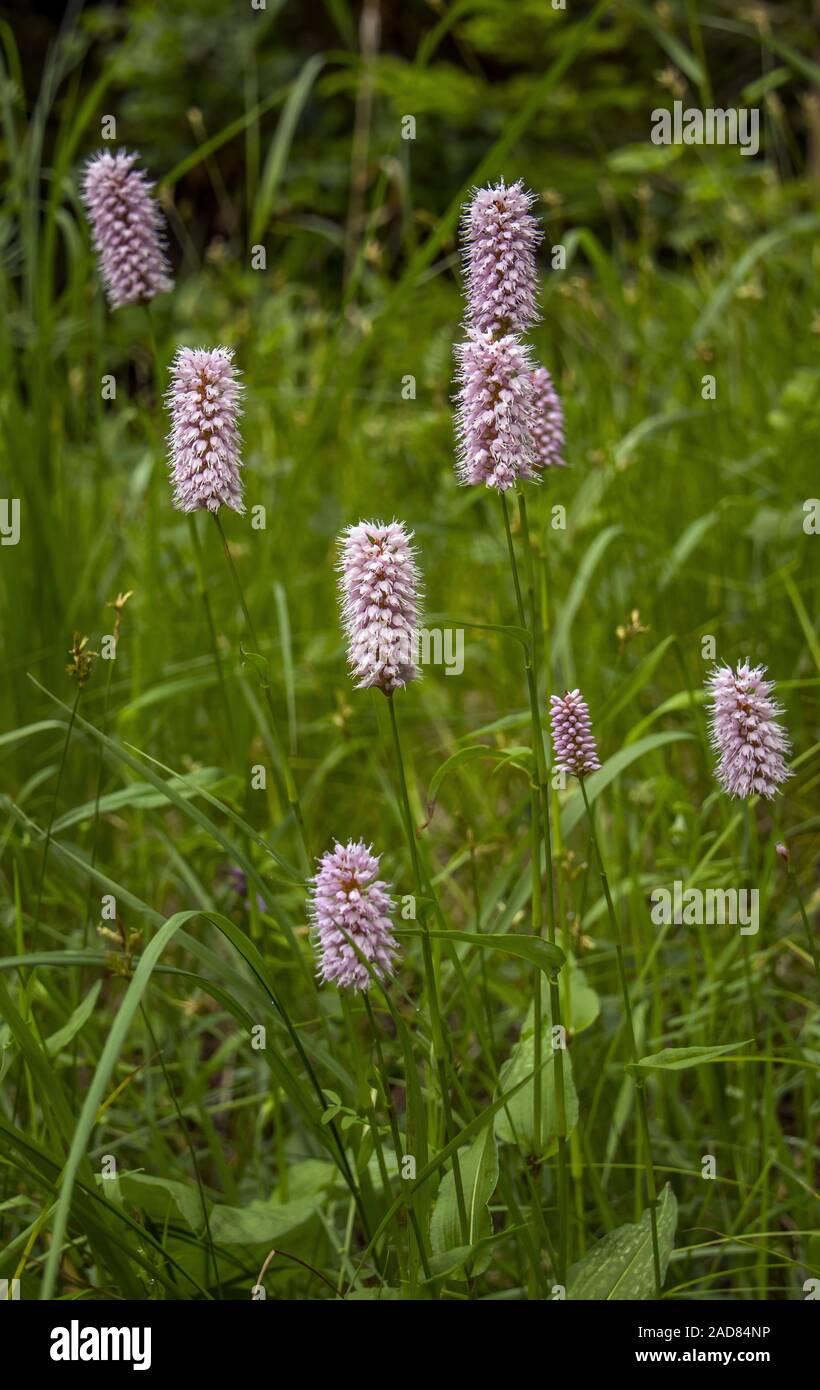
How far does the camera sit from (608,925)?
7.20 ft

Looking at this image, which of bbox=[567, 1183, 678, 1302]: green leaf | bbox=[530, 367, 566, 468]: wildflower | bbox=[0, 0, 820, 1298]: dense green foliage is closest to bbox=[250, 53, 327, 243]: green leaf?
bbox=[0, 0, 820, 1298]: dense green foliage

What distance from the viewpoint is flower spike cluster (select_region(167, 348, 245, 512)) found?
3.79 feet

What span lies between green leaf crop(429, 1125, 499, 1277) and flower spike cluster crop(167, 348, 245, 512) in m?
0.64

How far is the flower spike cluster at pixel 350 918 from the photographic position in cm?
114

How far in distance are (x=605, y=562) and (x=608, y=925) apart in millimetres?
781

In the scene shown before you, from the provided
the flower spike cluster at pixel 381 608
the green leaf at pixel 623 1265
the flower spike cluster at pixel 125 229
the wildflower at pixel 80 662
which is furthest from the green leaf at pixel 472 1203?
the flower spike cluster at pixel 125 229

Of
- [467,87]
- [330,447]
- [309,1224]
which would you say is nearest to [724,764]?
[309,1224]

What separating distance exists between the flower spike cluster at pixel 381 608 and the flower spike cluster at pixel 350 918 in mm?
161

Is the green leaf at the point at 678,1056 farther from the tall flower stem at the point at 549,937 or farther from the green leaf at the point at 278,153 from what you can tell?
the green leaf at the point at 278,153

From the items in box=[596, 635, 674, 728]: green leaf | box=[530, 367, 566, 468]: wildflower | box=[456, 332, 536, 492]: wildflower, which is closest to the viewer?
box=[456, 332, 536, 492]: wildflower

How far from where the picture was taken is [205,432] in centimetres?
118

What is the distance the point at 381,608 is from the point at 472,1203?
57 centimetres

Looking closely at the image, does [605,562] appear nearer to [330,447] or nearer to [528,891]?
[528,891]

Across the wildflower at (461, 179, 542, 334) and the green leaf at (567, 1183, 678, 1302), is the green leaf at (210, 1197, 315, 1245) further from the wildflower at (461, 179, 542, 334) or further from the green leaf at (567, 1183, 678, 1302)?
the wildflower at (461, 179, 542, 334)
